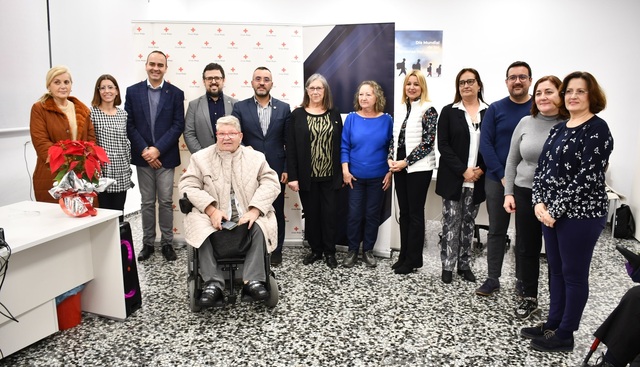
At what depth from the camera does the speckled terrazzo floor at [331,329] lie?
2.47 meters

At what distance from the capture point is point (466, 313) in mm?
3021

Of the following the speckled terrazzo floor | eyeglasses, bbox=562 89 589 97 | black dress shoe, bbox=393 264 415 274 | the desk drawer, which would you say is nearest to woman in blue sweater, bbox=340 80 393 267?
black dress shoe, bbox=393 264 415 274

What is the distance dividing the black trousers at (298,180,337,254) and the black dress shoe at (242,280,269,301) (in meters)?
1.10

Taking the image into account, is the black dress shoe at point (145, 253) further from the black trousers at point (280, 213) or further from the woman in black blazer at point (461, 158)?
the woman in black blazer at point (461, 158)

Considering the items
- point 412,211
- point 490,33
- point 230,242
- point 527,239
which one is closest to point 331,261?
point 412,211

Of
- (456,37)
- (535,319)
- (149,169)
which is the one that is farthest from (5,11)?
(456,37)

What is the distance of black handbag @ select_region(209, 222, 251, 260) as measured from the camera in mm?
2945

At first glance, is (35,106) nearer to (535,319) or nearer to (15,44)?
(15,44)

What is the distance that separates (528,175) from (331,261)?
71.1 inches

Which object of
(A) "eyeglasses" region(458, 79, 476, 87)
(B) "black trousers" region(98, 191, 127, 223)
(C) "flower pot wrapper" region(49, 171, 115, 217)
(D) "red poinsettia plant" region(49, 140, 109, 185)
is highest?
(A) "eyeglasses" region(458, 79, 476, 87)

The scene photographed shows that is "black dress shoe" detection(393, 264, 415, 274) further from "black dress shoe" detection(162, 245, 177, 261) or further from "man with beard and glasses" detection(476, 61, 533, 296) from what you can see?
"black dress shoe" detection(162, 245, 177, 261)

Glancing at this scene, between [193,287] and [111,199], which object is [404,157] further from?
[111,199]

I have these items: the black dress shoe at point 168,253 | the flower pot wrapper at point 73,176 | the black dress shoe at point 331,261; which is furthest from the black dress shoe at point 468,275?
the flower pot wrapper at point 73,176

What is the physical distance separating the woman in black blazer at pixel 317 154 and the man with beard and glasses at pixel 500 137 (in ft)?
3.94
